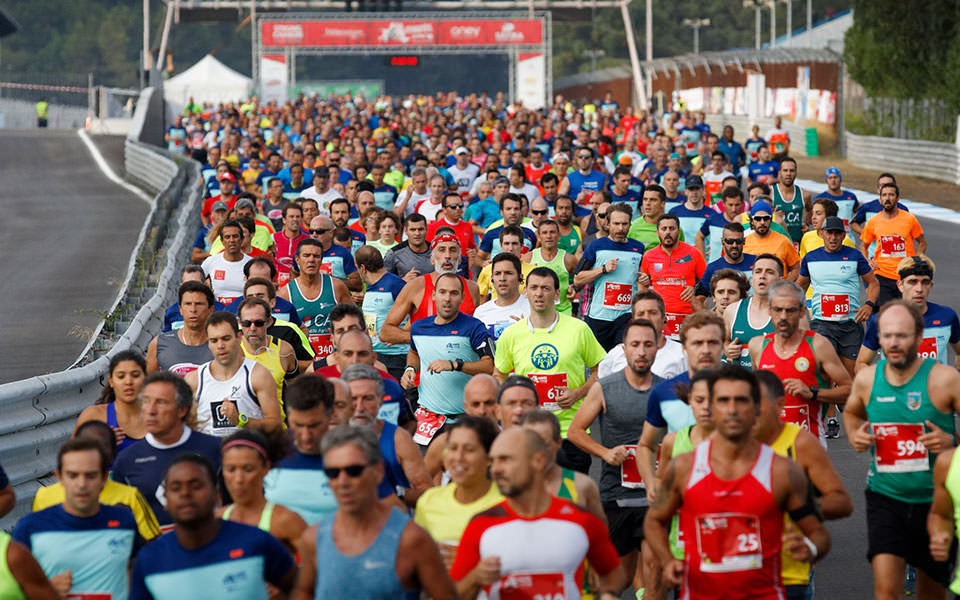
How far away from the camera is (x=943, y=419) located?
7625 mm

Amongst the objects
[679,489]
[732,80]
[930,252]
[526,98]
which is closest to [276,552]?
[679,489]

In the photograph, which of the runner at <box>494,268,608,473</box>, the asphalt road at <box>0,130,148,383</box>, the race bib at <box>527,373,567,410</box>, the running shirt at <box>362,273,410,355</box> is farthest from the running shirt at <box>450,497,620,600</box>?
the asphalt road at <box>0,130,148,383</box>

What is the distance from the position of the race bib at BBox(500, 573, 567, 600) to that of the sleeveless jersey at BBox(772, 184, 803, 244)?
13142 mm

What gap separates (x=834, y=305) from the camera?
14000 mm

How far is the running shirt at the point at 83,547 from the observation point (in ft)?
20.7

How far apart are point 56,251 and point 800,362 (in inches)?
790

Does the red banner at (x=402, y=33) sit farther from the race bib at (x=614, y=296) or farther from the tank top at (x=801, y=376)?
the tank top at (x=801, y=376)

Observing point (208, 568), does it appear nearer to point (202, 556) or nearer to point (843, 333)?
point (202, 556)

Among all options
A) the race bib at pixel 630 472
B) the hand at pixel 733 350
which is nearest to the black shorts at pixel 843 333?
the hand at pixel 733 350

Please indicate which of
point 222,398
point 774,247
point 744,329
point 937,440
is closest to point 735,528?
point 937,440

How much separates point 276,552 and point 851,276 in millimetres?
9070

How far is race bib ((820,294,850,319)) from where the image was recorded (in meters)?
14.0

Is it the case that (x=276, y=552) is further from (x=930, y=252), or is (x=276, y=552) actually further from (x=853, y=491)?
(x=930, y=252)

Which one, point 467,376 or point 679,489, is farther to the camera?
point 467,376
